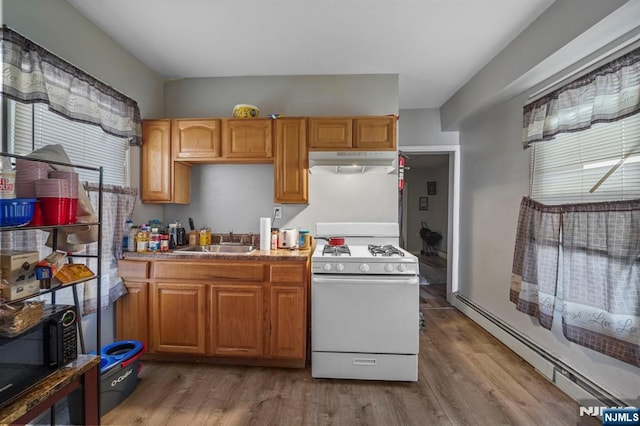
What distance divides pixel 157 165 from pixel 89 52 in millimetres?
947

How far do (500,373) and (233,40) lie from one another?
3482mm

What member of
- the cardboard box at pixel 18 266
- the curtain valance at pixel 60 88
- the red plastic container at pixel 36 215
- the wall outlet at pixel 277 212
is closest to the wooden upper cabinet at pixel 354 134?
the wall outlet at pixel 277 212

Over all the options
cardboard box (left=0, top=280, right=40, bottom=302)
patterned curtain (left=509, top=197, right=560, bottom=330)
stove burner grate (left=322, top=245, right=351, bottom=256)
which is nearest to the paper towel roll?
stove burner grate (left=322, top=245, right=351, bottom=256)

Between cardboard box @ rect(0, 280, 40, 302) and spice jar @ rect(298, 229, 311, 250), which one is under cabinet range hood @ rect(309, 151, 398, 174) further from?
A: cardboard box @ rect(0, 280, 40, 302)

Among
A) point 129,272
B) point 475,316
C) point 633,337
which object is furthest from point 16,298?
point 475,316

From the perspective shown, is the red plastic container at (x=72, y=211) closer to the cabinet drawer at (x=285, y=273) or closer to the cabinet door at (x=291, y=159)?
the cabinet drawer at (x=285, y=273)

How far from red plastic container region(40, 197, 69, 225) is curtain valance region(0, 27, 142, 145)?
814 mm

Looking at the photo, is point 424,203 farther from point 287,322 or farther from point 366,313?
point 287,322

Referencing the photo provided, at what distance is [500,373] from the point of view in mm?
2164

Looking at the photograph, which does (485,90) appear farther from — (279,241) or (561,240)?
(279,241)

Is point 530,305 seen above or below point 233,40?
below

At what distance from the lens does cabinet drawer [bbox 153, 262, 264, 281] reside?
2.17m

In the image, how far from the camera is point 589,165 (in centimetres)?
184

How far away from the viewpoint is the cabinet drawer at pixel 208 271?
7.13ft
